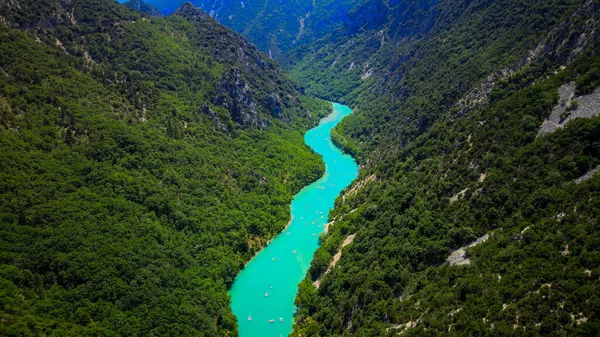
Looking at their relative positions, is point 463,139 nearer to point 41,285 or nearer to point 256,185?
point 256,185

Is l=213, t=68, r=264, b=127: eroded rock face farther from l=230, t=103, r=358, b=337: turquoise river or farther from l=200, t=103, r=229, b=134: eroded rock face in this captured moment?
l=230, t=103, r=358, b=337: turquoise river

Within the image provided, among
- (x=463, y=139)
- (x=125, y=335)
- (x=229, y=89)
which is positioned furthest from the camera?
(x=229, y=89)

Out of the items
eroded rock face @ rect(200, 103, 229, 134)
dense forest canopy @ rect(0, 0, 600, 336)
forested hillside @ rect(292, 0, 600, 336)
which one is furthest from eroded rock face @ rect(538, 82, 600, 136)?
eroded rock face @ rect(200, 103, 229, 134)

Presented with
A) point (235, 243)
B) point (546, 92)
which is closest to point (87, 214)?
point (235, 243)

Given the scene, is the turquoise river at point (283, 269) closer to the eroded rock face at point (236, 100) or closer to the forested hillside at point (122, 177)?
the forested hillside at point (122, 177)

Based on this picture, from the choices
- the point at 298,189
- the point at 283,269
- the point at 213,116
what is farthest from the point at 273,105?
the point at 283,269

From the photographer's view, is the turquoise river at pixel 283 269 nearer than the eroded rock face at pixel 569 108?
No

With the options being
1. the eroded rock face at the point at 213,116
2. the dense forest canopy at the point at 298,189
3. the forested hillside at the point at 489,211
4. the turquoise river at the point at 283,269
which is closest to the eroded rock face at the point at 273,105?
the dense forest canopy at the point at 298,189
